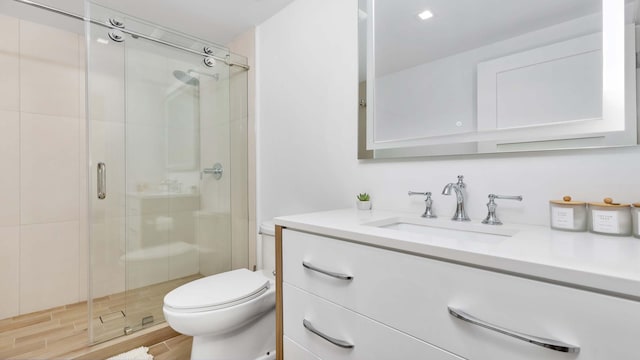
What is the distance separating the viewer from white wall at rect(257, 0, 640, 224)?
0.92 metres

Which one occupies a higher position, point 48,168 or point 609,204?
point 48,168

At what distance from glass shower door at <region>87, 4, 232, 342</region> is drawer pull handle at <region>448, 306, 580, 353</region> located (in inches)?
74.7

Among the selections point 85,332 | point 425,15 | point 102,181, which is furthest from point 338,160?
point 85,332

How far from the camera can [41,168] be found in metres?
2.12

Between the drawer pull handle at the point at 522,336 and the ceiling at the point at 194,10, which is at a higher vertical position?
the ceiling at the point at 194,10

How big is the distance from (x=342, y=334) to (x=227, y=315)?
63 centimetres

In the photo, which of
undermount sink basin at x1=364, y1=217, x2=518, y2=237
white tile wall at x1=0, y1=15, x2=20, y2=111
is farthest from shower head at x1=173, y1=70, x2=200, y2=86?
undermount sink basin at x1=364, y1=217, x2=518, y2=237

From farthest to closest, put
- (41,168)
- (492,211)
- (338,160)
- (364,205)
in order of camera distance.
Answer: (41,168) < (338,160) < (364,205) < (492,211)

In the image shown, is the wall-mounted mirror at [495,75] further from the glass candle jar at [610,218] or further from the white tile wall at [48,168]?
the white tile wall at [48,168]

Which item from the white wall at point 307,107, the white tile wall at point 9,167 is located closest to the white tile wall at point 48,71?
the white tile wall at point 9,167

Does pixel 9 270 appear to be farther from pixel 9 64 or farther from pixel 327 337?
pixel 327 337

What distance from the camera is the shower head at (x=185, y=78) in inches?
81.8

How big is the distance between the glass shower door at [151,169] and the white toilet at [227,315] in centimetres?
71

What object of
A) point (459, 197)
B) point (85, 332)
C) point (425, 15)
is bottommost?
point (85, 332)
